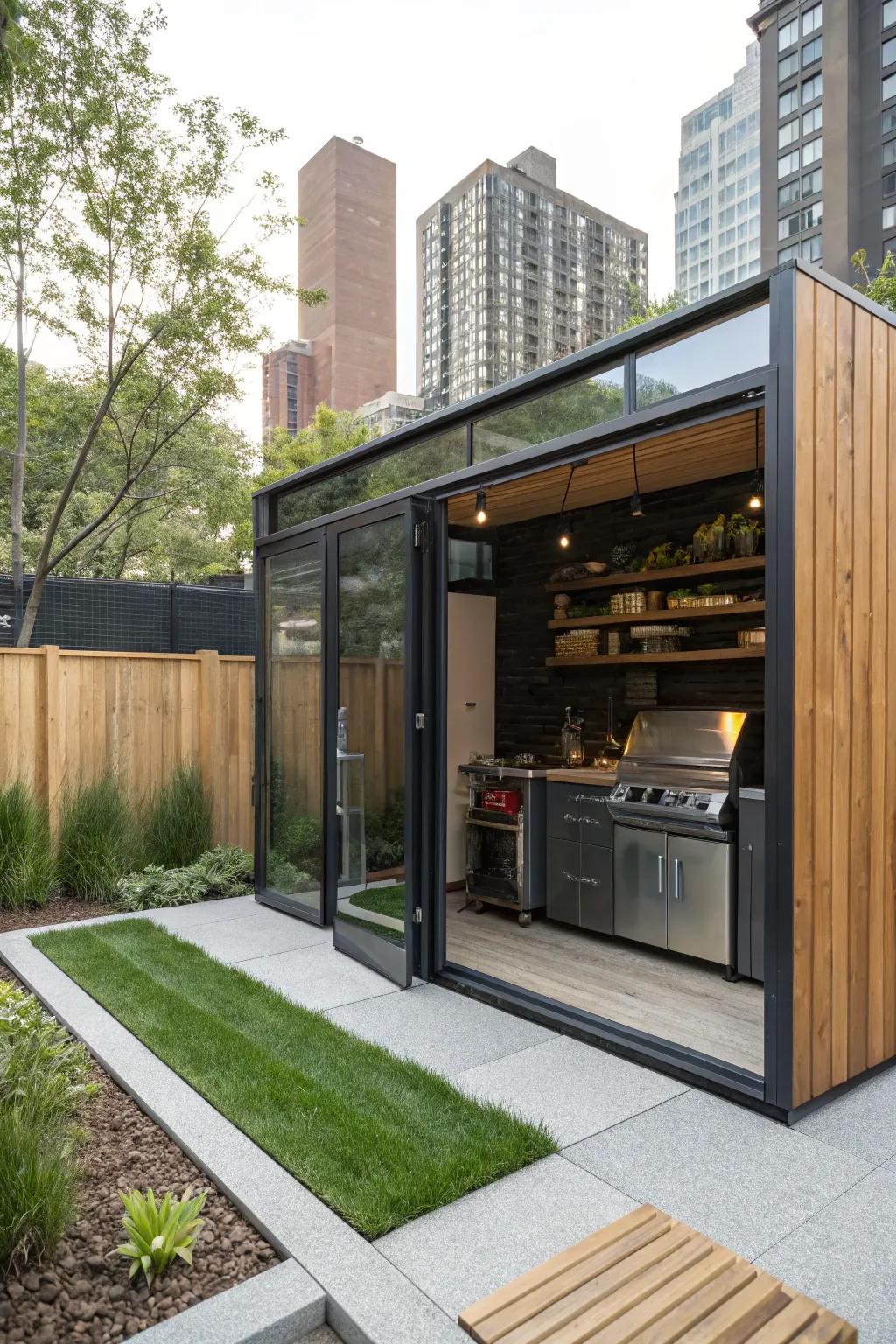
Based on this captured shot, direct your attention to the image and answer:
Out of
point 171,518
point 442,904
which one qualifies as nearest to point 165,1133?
point 442,904

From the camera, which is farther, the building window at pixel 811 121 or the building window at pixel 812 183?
the building window at pixel 811 121

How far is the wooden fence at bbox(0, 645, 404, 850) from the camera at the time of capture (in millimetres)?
4656

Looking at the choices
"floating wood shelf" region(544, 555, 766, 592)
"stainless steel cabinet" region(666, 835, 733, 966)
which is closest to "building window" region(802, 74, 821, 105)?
"floating wood shelf" region(544, 555, 766, 592)

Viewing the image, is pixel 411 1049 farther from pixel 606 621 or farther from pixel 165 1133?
pixel 606 621

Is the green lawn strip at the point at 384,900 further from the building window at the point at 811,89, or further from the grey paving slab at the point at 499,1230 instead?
the building window at the point at 811,89

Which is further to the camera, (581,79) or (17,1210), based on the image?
(581,79)

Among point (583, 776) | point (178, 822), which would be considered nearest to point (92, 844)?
point (178, 822)

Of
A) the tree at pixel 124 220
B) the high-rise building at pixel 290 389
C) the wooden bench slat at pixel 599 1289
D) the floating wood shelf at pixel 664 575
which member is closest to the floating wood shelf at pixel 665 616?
the floating wood shelf at pixel 664 575

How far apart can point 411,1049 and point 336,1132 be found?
0.75 metres

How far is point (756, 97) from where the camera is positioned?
3612 centimetres

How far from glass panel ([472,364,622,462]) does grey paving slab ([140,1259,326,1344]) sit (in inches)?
114

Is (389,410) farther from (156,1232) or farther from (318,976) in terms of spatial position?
(156,1232)

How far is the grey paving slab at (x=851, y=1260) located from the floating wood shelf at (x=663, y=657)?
2751 millimetres

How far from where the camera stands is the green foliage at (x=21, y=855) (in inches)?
205
